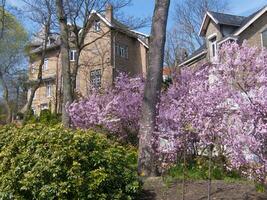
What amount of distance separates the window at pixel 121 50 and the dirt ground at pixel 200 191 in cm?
3343

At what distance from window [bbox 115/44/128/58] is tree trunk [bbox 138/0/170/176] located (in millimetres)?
31265

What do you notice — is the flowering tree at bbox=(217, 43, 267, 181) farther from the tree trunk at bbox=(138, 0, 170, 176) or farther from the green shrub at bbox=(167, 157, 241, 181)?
the green shrub at bbox=(167, 157, 241, 181)

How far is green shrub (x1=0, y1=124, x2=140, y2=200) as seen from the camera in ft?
21.2

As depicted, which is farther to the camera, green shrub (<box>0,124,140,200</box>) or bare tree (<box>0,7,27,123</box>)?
bare tree (<box>0,7,27,123</box>)

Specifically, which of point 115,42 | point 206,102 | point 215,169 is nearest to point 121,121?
point 215,169

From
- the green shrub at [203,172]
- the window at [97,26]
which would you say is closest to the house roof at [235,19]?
the window at [97,26]

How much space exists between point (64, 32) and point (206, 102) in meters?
7.63

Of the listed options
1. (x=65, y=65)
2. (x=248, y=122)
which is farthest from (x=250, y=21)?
(x=248, y=122)

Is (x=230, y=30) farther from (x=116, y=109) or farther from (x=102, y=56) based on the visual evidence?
(x=116, y=109)

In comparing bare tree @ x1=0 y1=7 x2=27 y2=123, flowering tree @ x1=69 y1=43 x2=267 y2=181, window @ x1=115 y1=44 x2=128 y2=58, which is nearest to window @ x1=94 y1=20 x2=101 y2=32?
window @ x1=115 y1=44 x2=128 y2=58

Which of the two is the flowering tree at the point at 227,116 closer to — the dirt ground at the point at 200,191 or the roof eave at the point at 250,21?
the dirt ground at the point at 200,191

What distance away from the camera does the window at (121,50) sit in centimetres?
4078

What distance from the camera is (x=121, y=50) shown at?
4138cm

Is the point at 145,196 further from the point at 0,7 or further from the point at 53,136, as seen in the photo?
the point at 0,7
